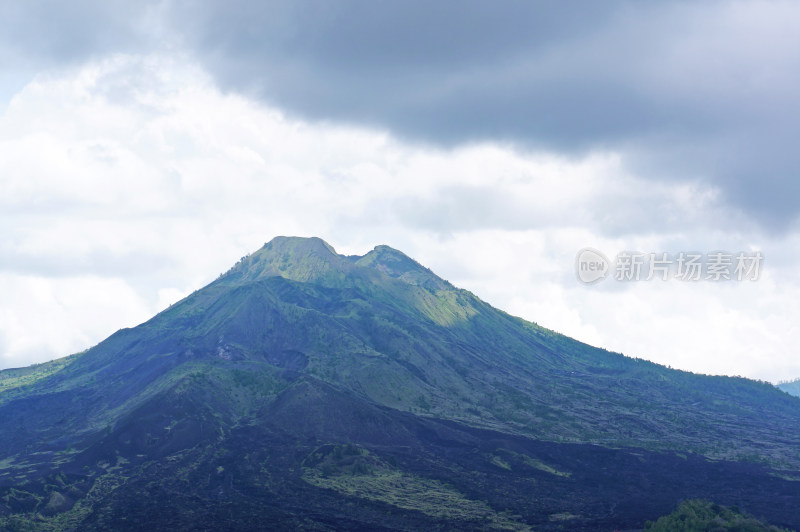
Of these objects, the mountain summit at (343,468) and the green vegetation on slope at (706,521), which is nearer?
the green vegetation on slope at (706,521)

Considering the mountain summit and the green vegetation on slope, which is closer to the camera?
the green vegetation on slope

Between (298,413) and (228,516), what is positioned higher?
(298,413)

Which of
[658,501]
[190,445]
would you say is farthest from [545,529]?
[190,445]

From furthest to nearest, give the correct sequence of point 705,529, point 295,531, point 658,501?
point 658,501 < point 295,531 < point 705,529

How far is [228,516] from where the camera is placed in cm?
11275

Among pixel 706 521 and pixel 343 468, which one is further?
pixel 343 468

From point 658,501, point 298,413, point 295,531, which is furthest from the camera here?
point 298,413

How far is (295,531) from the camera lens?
343 feet

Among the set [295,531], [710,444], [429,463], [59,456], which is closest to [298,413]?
[429,463]

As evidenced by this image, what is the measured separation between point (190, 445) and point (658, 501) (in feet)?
307

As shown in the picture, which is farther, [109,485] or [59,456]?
[59,456]

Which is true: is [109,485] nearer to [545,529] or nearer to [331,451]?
[331,451]

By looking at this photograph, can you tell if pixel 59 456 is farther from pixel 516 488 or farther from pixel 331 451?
pixel 516 488

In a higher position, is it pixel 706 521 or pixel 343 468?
pixel 706 521
